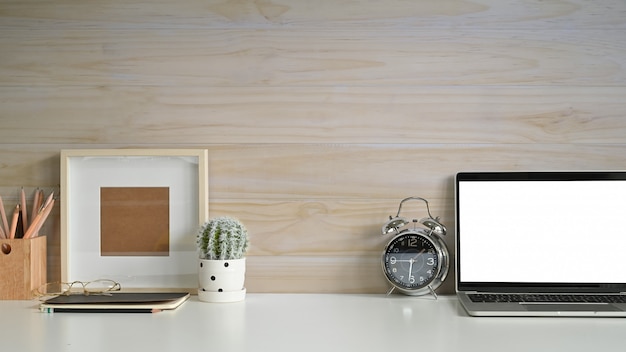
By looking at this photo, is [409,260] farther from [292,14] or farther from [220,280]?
[292,14]

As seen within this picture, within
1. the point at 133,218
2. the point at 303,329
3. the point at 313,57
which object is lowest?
the point at 303,329

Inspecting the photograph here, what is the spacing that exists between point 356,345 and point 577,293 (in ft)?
2.06

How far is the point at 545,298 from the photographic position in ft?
4.63

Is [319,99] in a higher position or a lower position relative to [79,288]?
higher

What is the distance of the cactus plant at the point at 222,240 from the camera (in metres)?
1.45

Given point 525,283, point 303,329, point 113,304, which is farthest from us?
point 525,283

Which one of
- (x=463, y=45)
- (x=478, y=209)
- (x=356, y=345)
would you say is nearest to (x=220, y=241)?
(x=356, y=345)

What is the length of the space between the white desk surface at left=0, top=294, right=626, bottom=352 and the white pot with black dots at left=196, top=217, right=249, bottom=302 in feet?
0.09

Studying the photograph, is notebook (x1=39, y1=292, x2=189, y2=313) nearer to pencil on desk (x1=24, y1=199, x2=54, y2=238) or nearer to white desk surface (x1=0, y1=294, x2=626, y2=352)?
white desk surface (x1=0, y1=294, x2=626, y2=352)

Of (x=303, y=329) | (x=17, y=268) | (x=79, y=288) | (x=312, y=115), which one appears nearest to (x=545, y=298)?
(x=303, y=329)

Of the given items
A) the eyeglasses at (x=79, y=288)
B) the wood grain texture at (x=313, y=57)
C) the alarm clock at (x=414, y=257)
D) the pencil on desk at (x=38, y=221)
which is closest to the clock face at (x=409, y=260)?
the alarm clock at (x=414, y=257)

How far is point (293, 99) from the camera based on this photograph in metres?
1.57

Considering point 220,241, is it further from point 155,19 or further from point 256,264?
point 155,19

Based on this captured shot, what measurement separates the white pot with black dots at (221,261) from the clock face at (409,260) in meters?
0.33
